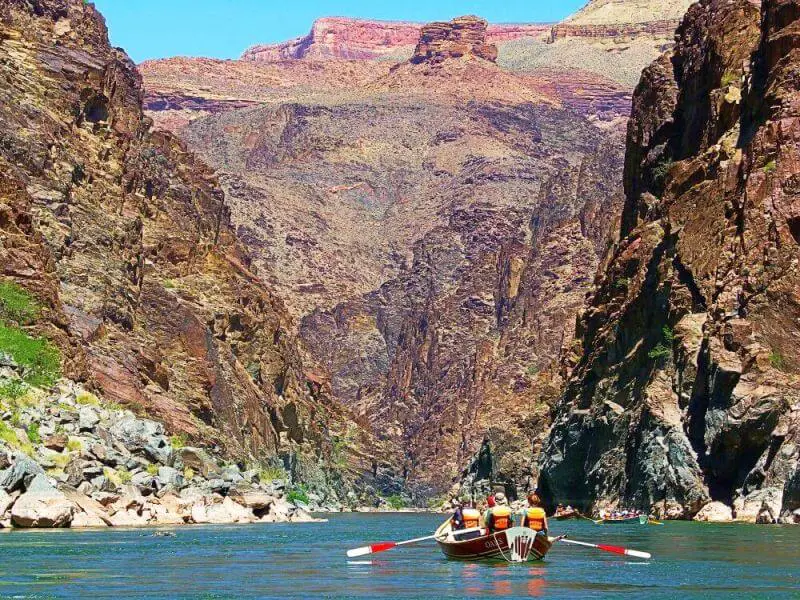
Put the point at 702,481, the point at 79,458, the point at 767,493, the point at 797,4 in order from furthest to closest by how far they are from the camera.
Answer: the point at 797,4, the point at 702,481, the point at 767,493, the point at 79,458

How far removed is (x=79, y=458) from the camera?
95.2m

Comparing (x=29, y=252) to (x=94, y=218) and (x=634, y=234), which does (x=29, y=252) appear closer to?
(x=94, y=218)

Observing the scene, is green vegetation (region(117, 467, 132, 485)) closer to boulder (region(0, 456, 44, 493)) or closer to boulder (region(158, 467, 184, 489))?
boulder (region(158, 467, 184, 489))

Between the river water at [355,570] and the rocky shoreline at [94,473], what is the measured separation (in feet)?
7.76

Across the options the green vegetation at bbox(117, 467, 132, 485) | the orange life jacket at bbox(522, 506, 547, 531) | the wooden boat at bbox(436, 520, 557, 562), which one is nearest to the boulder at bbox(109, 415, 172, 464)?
the green vegetation at bbox(117, 467, 132, 485)

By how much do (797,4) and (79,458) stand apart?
231 feet

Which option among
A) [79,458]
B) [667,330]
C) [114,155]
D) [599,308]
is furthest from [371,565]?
[114,155]

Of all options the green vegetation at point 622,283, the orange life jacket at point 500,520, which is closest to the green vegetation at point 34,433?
the orange life jacket at point 500,520

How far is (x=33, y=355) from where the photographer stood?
401 feet

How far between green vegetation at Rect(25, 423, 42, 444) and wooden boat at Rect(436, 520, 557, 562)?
103 feet

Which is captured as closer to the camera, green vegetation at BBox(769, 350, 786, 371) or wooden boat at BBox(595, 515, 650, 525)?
green vegetation at BBox(769, 350, 786, 371)

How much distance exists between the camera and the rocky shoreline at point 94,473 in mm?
86562

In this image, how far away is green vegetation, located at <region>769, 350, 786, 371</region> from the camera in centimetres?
12156

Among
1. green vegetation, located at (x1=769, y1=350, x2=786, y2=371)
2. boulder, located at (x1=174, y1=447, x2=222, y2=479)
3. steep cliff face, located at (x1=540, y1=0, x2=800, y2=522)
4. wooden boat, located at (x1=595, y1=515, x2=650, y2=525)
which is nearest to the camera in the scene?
boulder, located at (x1=174, y1=447, x2=222, y2=479)
